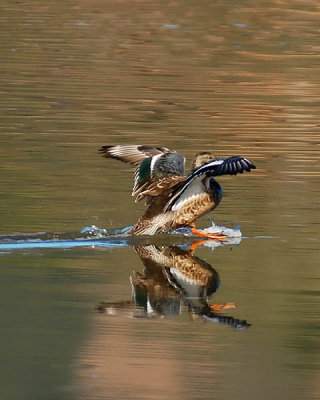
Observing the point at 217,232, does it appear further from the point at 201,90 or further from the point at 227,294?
the point at 201,90

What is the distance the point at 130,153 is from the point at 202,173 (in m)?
1.59

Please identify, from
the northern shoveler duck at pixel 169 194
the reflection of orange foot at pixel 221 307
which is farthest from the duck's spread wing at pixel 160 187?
the reflection of orange foot at pixel 221 307

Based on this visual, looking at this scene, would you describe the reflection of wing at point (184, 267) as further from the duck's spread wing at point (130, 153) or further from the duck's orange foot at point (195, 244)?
the duck's spread wing at point (130, 153)

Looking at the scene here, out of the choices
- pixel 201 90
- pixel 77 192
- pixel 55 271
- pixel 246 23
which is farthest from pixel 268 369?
pixel 246 23

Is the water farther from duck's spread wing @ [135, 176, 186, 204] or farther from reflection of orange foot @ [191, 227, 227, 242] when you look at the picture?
duck's spread wing @ [135, 176, 186, 204]

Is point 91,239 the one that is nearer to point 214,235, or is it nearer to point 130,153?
point 214,235

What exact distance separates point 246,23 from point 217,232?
22155 mm

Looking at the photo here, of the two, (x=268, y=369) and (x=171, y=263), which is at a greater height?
(x=268, y=369)

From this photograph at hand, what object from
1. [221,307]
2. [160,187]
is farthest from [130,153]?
[221,307]

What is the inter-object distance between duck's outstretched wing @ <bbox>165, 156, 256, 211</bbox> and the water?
383 millimetres

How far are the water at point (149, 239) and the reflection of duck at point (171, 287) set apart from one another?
28 mm

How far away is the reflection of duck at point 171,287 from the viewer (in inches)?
361

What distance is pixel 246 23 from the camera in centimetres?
3375

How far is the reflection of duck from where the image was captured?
9.18 metres
